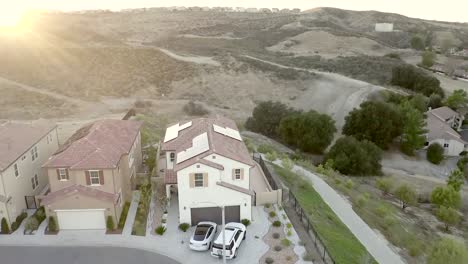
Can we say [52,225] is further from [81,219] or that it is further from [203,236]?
[203,236]

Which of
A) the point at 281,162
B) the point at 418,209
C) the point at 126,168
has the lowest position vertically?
the point at 418,209

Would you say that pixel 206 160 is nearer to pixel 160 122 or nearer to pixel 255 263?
pixel 255 263

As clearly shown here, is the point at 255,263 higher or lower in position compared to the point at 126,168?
lower

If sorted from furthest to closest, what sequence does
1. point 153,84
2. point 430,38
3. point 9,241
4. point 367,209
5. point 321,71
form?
point 430,38 → point 321,71 → point 153,84 → point 367,209 → point 9,241

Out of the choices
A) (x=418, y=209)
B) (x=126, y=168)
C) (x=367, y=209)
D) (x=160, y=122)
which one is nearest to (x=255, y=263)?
(x=126, y=168)

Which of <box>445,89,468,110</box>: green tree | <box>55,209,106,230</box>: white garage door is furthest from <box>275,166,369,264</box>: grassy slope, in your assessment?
<box>445,89,468,110</box>: green tree

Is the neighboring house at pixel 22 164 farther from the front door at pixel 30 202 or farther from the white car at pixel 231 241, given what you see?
the white car at pixel 231 241

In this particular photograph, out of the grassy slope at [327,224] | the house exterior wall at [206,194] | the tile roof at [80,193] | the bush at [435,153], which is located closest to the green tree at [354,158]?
the grassy slope at [327,224]
